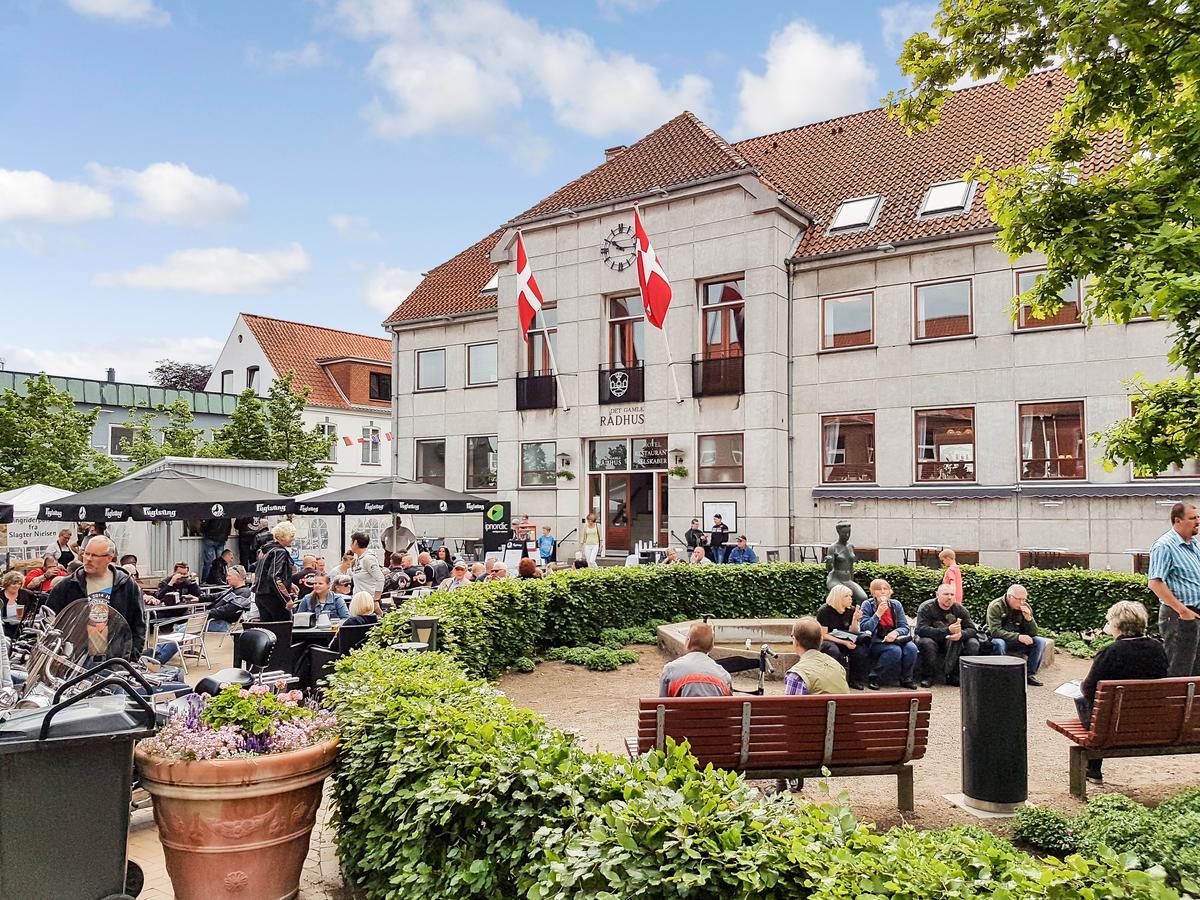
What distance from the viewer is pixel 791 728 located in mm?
6406

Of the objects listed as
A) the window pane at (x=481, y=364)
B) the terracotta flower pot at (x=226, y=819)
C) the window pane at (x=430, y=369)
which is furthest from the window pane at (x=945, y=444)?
Answer: the terracotta flower pot at (x=226, y=819)

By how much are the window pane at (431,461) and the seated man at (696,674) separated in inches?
960

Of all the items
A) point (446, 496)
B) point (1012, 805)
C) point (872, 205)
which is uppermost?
point (872, 205)

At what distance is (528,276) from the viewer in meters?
25.2

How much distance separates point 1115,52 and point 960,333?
1647cm

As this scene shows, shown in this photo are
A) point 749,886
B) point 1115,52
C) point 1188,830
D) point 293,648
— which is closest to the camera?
point 749,886

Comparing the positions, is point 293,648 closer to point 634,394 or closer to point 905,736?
point 905,736

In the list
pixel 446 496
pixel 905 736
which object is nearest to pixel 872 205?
pixel 446 496

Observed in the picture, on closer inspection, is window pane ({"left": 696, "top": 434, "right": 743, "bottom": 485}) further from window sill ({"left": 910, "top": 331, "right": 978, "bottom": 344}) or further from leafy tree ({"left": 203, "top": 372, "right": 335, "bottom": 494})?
leafy tree ({"left": 203, "top": 372, "right": 335, "bottom": 494})

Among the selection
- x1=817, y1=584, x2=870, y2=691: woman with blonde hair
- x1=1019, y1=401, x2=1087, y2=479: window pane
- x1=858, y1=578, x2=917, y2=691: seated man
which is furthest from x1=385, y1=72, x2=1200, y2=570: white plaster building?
x1=817, y1=584, x2=870, y2=691: woman with blonde hair

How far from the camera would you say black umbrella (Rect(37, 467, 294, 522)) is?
13898mm

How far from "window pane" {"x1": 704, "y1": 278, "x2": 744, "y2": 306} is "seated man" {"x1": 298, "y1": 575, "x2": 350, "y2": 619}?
51.0ft

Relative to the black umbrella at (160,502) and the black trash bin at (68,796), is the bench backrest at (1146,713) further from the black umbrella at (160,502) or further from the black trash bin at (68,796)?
the black umbrella at (160,502)

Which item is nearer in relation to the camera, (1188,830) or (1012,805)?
(1188,830)
